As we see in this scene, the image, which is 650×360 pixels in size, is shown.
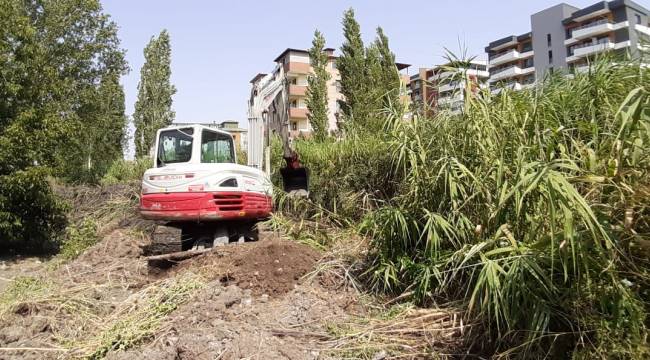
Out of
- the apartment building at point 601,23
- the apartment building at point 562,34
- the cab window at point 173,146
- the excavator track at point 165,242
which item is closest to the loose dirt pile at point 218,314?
the excavator track at point 165,242

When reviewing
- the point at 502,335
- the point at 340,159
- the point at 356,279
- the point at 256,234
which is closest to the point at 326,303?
the point at 356,279

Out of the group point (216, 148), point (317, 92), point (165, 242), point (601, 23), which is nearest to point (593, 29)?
point (601, 23)

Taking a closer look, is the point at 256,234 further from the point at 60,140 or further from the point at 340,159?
the point at 60,140

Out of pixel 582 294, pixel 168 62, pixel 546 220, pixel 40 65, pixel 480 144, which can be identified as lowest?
pixel 582 294

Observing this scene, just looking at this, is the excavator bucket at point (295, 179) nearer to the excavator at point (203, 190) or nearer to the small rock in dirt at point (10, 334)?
the excavator at point (203, 190)

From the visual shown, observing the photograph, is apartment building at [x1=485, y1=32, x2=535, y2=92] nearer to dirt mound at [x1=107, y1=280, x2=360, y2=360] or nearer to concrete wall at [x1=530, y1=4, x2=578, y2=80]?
concrete wall at [x1=530, y1=4, x2=578, y2=80]

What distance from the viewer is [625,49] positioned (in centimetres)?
516

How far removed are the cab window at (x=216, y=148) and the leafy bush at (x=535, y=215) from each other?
3.32 m

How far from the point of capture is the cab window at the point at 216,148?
327 inches

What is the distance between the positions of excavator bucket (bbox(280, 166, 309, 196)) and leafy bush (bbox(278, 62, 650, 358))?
3.50 m

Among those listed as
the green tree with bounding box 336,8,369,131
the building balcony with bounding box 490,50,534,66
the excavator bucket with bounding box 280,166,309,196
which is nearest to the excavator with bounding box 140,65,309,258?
the excavator bucket with bounding box 280,166,309,196

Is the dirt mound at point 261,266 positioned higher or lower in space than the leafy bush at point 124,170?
lower

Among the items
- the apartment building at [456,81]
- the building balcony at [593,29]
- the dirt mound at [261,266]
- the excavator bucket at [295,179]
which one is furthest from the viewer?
the building balcony at [593,29]

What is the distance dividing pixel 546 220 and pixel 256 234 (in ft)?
19.5
